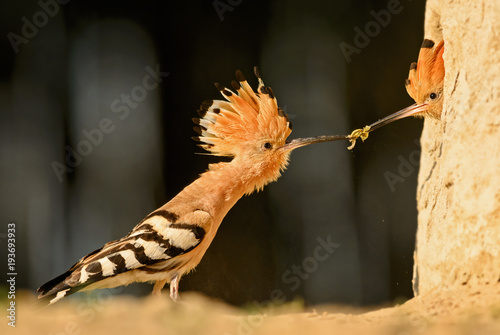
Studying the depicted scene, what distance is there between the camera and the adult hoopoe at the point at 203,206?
270 centimetres

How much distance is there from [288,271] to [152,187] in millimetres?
1112

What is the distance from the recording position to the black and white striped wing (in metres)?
2.65

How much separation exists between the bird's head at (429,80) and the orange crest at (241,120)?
695 mm

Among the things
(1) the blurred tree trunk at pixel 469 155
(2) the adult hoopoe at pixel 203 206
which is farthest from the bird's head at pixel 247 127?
(1) the blurred tree trunk at pixel 469 155

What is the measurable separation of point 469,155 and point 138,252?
4.80 ft

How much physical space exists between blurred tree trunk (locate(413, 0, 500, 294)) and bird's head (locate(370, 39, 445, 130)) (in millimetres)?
348

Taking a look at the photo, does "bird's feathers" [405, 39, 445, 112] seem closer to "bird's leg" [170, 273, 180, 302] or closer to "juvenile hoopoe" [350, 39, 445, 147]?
"juvenile hoopoe" [350, 39, 445, 147]

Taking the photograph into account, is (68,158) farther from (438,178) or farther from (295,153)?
(438,178)

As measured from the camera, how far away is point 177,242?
2.76 metres

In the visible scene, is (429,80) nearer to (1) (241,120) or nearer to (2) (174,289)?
(1) (241,120)

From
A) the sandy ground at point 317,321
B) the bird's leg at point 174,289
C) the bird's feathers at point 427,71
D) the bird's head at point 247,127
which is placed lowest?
the sandy ground at point 317,321

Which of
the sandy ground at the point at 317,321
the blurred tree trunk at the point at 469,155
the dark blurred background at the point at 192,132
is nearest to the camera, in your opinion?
the sandy ground at the point at 317,321

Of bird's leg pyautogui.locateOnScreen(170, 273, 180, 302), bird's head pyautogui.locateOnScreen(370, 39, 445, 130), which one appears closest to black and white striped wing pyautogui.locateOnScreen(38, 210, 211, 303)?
bird's leg pyautogui.locateOnScreen(170, 273, 180, 302)

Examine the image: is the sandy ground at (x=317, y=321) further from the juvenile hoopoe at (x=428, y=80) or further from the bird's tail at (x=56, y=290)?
the juvenile hoopoe at (x=428, y=80)
